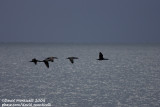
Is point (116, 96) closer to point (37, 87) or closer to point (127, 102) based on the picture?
point (127, 102)

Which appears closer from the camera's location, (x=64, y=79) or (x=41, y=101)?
(x=41, y=101)

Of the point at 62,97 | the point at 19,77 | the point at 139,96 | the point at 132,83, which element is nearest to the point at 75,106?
the point at 62,97

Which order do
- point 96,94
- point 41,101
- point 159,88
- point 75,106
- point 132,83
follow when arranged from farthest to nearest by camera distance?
1. point 132,83
2. point 159,88
3. point 96,94
4. point 41,101
5. point 75,106

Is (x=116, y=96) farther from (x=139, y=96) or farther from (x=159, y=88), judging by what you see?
(x=159, y=88)

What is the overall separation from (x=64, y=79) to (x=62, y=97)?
3098cm

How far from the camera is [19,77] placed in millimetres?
119312

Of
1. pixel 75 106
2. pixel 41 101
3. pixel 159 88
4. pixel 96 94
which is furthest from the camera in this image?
pixel 159 88

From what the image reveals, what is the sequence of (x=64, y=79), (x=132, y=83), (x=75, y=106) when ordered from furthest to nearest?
(x=64, y=79) < (x=132, y=83) < (x=75, y=106)

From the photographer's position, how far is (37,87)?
318 feet

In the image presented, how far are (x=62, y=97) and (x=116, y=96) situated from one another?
9.74 m

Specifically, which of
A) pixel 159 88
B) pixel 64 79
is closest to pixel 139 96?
pixel 159 88

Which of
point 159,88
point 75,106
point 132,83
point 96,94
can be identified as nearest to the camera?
point 75,106

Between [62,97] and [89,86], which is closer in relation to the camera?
[62,97]

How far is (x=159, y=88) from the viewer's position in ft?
313
